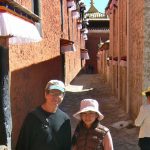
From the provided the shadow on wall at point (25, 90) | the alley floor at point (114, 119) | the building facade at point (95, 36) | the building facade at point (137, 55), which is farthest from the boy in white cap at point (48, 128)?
the building facade at point (95, 36)

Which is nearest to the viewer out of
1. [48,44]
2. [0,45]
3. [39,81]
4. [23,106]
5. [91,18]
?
[0,45]

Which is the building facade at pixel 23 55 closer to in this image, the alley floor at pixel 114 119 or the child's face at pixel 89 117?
the child's face at pixel 89 117

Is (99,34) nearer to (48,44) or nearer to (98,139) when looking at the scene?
(48,44)

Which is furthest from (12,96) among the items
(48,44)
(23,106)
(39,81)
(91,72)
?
(91,72)

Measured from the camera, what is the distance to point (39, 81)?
10938mm

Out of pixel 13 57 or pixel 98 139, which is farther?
pixel 13 57

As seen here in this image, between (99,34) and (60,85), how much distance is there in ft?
132

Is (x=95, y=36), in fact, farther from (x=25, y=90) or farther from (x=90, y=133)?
(x=90, y=133)

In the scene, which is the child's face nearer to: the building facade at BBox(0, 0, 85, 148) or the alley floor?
the building facade at BBox(0, 0, 85, 148)

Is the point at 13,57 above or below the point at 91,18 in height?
below

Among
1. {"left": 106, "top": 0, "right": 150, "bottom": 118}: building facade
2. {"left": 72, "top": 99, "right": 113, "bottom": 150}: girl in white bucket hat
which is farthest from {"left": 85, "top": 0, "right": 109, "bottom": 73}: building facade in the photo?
{"left": 72, "top": 99, "right": 113, "bottom": 150}: girl in white bucket hat

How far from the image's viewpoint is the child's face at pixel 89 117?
12.7 ft

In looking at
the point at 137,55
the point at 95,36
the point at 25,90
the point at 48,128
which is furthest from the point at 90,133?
the point at 95,36

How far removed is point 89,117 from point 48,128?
1.32 feet
